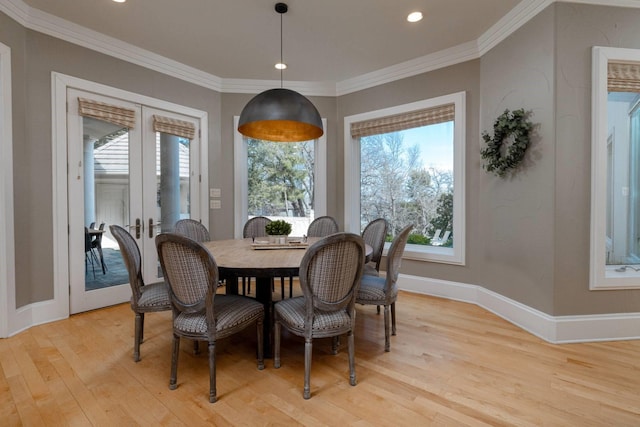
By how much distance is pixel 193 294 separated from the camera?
1.78m

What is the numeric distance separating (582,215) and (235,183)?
3.96 meters

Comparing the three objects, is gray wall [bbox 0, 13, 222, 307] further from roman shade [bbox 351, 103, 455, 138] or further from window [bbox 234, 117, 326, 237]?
roman shade [bbox 351, 103, 455, 138]

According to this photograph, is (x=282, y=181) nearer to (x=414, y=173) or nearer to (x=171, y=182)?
(x=171, y=182)

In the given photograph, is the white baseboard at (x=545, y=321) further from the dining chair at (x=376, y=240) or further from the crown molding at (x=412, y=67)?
the crown molding at (x=412, y=67)

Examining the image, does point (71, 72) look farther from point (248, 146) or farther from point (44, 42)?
point (248, 146)

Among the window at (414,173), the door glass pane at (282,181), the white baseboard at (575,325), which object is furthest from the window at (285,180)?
the white baseboard at (575,325)

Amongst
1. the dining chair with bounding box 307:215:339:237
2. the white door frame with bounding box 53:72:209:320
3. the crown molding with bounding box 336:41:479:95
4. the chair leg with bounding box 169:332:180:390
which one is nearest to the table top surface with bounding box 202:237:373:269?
the chair leg with bounding box 169:332:180:390

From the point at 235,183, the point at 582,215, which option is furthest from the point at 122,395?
the point at 582,215

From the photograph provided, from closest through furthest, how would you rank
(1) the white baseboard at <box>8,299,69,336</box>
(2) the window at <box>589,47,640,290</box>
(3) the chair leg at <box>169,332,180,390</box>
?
(3) the chair leg at <box>169,332,180,390</box> < (2) the window at <box>589,47,640,290</box> < (1) the white baseboard at <box>8,299,69,336</box>

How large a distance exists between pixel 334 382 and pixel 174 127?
138 inches

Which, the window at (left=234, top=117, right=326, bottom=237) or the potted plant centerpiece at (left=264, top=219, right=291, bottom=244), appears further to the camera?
the window at (left=234, top=117, right=326, bottom=237)

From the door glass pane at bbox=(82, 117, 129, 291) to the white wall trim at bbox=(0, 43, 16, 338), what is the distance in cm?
62

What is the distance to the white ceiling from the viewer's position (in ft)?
9.05

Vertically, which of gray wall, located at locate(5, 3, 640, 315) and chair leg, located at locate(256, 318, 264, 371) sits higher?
gray wall, located at locate(5, 3, 640, 315)
